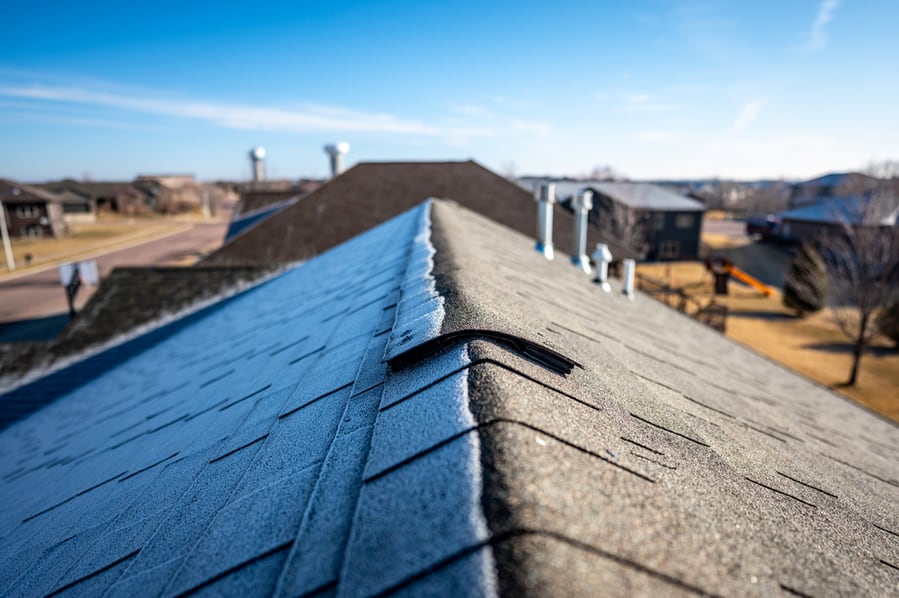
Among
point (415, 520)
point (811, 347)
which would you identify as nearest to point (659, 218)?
point (811, 347)

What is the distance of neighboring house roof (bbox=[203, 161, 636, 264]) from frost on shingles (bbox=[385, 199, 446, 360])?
15366mm

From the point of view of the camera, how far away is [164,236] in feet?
196

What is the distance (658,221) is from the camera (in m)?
43.7

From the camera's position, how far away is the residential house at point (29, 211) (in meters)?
56.0

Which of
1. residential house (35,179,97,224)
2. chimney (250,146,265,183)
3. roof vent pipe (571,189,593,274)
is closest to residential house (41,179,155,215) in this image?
residential house (35,179,97,224)

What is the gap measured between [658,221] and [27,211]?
65.5m

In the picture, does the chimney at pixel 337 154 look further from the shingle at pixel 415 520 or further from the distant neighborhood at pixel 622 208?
the shingle at pixel 415 520

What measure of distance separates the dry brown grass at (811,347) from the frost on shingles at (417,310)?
14666 mm

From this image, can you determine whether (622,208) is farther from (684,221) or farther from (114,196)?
(114,196)

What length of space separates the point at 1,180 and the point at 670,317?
3009 inches

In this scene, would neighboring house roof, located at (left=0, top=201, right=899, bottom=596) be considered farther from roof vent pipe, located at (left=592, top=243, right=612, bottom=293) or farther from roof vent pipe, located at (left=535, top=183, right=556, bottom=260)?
roof vent pipe, located at (left=535, top=183, right=556, bottom=260)

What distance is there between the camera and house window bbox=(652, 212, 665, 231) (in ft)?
143

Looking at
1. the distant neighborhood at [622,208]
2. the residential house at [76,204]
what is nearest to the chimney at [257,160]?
the distant neighborhood at [622,208]

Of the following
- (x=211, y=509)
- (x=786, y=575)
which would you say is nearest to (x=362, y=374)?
(x=211, y=509)
